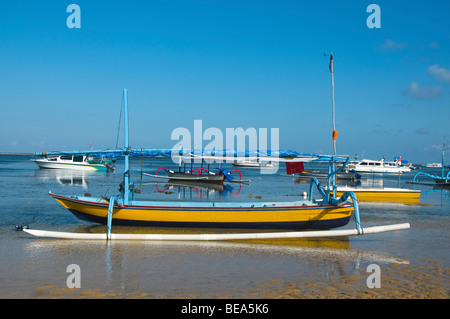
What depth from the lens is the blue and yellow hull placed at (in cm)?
1476

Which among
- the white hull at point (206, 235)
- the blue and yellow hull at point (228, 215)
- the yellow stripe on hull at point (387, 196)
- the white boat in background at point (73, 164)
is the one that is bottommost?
the yellow stripe on hull at point (387, 196)

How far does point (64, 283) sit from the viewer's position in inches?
354

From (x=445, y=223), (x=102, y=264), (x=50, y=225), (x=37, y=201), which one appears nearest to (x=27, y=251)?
(x=102, y=264)

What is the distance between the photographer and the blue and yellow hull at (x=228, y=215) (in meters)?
14.8

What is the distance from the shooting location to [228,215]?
14766 millimetres

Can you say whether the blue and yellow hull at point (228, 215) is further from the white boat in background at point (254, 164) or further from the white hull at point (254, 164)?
the white hull at point (254, 164)

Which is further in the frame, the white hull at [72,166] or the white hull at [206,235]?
the white hull at [72,166]

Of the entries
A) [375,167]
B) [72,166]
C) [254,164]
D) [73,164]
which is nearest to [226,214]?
[73,164]

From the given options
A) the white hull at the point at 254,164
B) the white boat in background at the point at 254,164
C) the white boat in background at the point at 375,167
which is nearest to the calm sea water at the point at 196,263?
the white boat in background at the point at 375,167

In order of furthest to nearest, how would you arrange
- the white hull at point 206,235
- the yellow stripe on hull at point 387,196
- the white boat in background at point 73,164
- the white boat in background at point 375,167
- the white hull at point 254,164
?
the white hull at point 254,164
the white boat in background at point 375,167
the white boat in background at point 73,164
the yellow stripe on hull at point 387,196
the white hull at point 206,235

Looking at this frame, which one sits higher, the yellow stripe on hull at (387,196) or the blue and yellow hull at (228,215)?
the blue and yellow hull at (228,215)

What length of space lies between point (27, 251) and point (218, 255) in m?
5.90

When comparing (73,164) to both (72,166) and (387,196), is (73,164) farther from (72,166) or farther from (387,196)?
(387,196)
